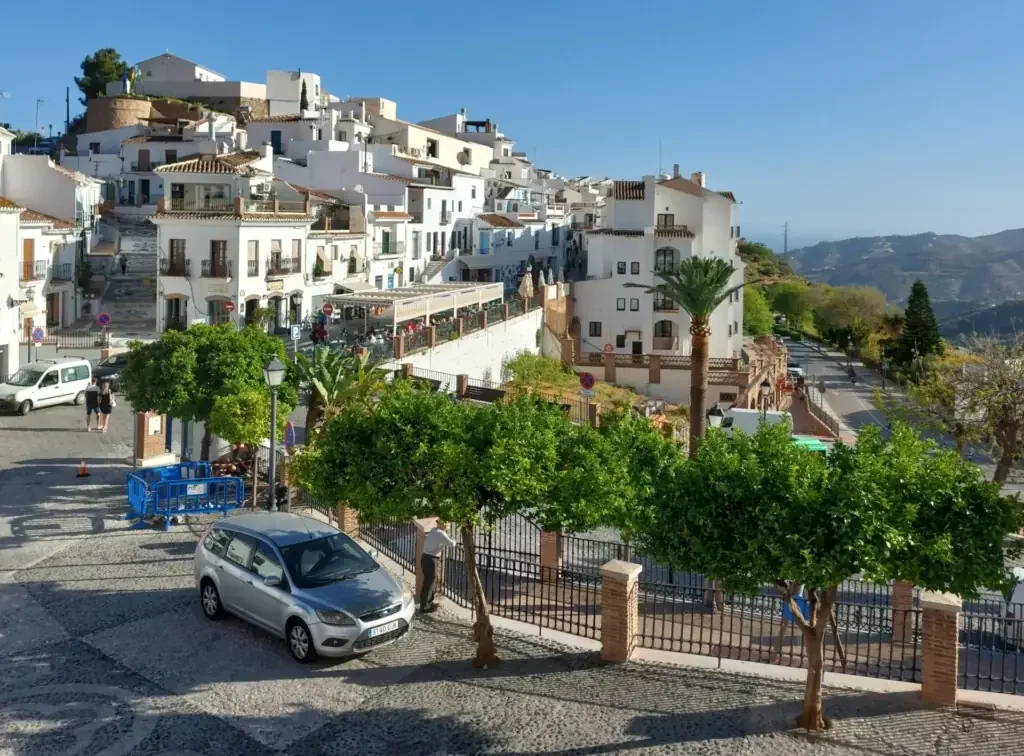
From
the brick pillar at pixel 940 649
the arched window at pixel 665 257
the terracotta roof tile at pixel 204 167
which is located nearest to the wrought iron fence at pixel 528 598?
the brick pillar at pixel 940 649

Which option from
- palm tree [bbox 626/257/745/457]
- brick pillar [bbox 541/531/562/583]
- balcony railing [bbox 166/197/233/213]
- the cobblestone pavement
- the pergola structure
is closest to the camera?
the cobblestone pavement

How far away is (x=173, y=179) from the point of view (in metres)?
44.1

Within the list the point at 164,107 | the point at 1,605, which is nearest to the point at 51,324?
the point at 1,605

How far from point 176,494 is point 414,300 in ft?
68.5

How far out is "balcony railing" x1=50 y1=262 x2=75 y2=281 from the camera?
150 feet

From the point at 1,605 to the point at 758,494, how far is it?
1116cm

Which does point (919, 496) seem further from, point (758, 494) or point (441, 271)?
point (441, 271)

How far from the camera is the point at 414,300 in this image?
39781mm

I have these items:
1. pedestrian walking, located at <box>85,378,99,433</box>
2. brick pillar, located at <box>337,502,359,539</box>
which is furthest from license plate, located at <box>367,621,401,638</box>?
pedestrian walking, located at <box>85,378,99,433</box>

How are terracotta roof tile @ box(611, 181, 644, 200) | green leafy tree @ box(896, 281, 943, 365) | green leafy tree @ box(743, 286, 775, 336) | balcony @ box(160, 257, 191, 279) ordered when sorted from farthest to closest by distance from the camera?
green leafy tree @ box(743, 286, 775, 336), green leafy tree @ box(896, 281, 943, 365), terracotta roof tile @ box(611, 181, 644, 200), balcony @ box(160, 257, 191, 279)

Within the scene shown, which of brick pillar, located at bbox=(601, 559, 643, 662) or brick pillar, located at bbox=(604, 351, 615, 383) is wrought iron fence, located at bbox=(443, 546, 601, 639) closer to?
brick pillar, located at bbox=(601, 559, 643, 662)

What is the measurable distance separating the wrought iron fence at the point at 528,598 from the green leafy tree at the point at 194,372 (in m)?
6.45

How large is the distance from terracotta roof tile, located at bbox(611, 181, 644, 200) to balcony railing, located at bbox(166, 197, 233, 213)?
27.2 metres

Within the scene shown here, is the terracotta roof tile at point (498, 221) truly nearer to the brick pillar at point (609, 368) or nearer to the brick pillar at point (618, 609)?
the brick pillar at point (609, 368)
